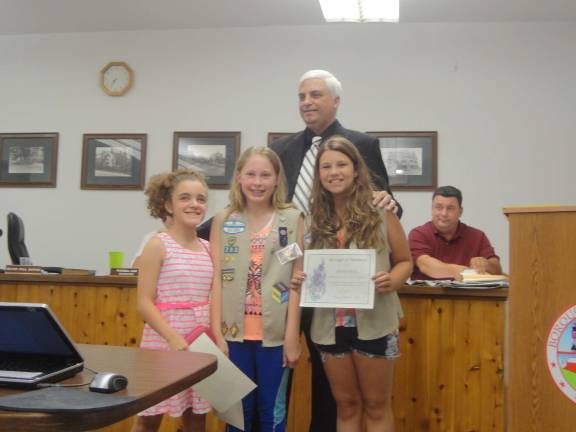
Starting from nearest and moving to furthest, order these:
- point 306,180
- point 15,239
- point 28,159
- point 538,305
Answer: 1. point 538,305
2. point 306,180
3. point 15,239
4. point 28,159

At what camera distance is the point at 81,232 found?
4.93 m

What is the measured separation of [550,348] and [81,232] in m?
4.05

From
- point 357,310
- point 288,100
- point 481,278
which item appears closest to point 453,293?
point 481,278

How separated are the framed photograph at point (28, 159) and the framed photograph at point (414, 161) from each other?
9.42ft

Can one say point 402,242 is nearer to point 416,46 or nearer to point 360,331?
point 360,331

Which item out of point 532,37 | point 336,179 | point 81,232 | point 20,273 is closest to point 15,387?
point 336,179

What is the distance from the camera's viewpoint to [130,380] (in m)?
0.91

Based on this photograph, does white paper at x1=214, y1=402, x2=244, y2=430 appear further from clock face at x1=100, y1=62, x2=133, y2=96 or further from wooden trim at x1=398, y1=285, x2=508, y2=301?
clock face at x1=100, y1=62, x2=133, y2=96

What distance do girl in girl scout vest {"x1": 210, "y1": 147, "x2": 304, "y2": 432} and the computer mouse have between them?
1091 mm

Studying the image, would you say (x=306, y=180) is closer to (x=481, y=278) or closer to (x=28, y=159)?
(x=481, y=278)

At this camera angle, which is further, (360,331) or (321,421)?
(321,421)

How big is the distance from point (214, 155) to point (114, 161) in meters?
0.88

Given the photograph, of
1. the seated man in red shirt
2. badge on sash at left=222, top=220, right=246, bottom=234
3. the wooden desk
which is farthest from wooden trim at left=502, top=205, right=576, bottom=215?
the seated man in red shirt

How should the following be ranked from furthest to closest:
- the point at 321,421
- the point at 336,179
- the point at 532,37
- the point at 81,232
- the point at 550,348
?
the point at 81,232, the point at 532,37, the point at 321,421, the point at 336,179, the point at 550,348
